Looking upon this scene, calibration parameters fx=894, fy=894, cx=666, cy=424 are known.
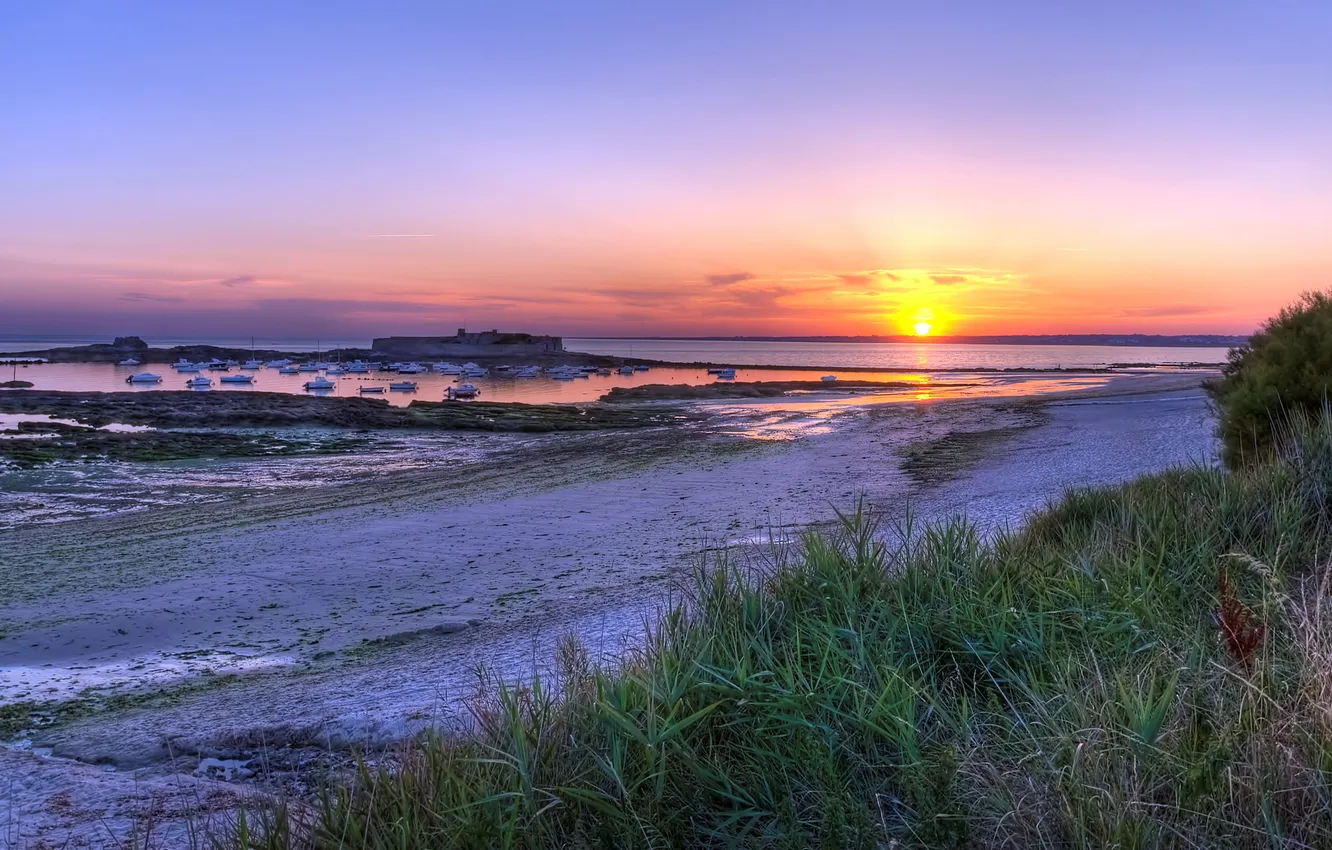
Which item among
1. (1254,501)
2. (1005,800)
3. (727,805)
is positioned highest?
(1254,501)

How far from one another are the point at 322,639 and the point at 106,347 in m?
123

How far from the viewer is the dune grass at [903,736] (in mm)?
3018

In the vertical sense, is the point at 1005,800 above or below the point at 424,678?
above

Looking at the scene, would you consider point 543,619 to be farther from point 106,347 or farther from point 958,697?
point 106,347

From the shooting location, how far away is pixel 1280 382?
11.2 metres

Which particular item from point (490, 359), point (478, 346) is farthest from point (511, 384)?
point (478, 346)

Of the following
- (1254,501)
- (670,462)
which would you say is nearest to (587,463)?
(670,462)

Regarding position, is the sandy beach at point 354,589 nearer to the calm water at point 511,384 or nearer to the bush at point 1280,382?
the bush at point 1280,382

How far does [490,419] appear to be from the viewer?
36125 mm

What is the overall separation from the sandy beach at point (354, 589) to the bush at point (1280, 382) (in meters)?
2.85

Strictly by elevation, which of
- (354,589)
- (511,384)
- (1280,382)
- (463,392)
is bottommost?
(354,589)

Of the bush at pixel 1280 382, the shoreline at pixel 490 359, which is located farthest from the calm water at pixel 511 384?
the bush at pixel 1280 382

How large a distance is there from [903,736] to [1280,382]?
1047cm

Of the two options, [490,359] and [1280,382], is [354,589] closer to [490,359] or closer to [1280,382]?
[1280,382]
